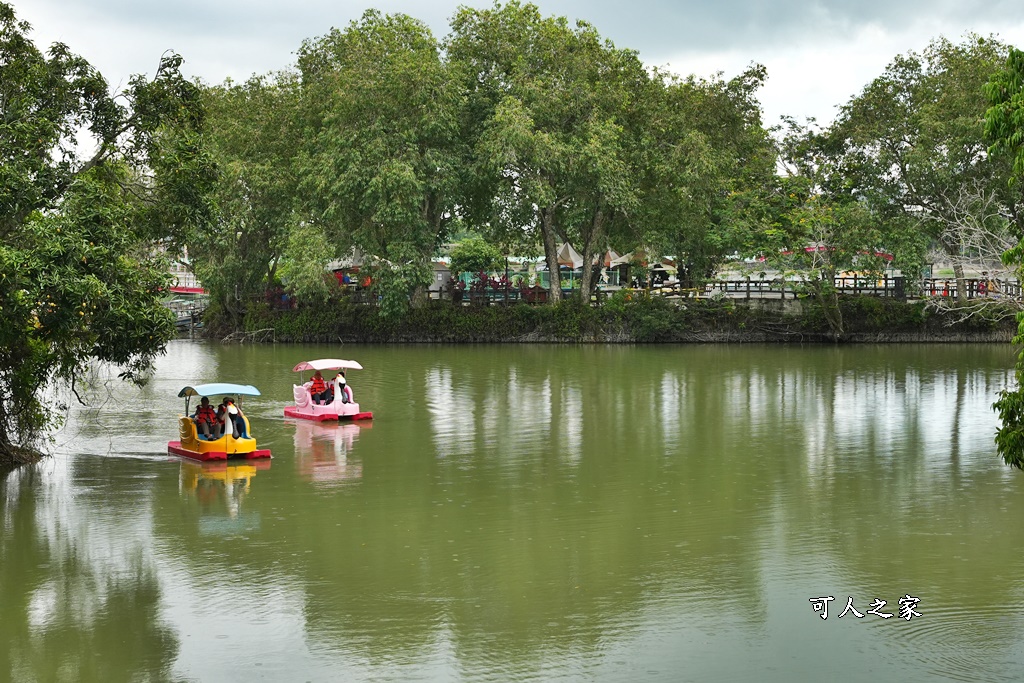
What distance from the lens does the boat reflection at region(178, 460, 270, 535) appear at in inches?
574

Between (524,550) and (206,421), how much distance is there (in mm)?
8207

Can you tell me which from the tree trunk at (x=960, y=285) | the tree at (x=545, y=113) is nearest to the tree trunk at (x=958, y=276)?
the tree trunk at (x=960, y=285)

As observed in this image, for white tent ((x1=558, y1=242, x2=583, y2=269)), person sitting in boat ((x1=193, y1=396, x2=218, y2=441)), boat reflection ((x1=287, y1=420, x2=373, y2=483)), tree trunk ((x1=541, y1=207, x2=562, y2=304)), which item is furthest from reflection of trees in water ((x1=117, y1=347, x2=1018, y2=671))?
white tent ((x1=558, y1=242, x2=583, y2=269))

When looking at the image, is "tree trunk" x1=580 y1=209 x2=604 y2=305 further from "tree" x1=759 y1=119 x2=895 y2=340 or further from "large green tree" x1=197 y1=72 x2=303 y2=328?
"large green tree" x1=197 y1=72 x2=303 y2=328

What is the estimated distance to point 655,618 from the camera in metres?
10.8

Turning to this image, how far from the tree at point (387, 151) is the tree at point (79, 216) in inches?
1031

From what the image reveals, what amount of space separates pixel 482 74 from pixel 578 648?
41313mm

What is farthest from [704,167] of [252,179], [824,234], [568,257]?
[252,179]

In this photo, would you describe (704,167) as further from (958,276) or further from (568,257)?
(568,257)

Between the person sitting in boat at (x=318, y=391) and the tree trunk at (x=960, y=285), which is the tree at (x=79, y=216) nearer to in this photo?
the person sitting in boat at (x=318, y=391)

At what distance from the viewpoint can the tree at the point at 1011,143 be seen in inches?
354

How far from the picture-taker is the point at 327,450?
20516mm

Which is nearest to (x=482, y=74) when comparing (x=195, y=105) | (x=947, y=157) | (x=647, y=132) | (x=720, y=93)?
(x=647, y=132)

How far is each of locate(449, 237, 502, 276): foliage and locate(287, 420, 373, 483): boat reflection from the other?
103 feet
